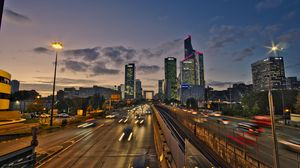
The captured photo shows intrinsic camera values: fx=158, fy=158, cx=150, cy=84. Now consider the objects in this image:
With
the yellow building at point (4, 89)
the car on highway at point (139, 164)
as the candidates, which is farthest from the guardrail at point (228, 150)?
the yellow building at point (4, 89)

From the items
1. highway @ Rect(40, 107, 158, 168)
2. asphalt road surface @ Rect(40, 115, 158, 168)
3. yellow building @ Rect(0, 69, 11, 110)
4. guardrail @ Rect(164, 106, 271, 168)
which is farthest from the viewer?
yellow building @ Rect(0, 69, 11, 110)

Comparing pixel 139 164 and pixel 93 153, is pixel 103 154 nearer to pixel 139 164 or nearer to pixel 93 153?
pixel 93 153

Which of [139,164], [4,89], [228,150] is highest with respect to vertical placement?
[4,89]

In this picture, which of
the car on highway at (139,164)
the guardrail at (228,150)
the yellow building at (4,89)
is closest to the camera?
the car on highway at (139,164)

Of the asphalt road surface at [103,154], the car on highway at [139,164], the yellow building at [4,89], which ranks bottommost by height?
the asphalt road surface at [103,154]

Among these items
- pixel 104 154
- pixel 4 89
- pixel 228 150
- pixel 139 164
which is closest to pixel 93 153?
pixel 104 154

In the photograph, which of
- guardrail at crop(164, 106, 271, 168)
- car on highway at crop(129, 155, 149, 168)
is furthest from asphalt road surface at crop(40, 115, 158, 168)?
guardrail at crop(164, 106, 271, 168)

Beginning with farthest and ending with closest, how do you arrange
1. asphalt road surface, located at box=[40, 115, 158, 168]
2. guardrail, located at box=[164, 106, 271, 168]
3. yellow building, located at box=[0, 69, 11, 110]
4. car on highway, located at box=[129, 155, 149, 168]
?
1. yellow building, located at box=[0, 69, 11, 110]
2. asphalt road surface, located at box=[40, 115, 158, 168]
3. guardrail, located at box=[164, 106, 271, 168]
4. car on highway, located at box=[129, 155, 149, 168]

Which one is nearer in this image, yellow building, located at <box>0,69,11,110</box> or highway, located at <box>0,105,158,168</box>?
highway, located at <box>0,105,158,168</box>

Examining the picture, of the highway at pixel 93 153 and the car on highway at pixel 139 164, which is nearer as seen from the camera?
the car on highway at pixel 139 164

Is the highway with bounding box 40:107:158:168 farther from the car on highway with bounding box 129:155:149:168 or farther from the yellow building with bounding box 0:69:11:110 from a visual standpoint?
the yellow building with bounding box 0:69:11:110

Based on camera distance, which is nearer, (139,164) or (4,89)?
(139,164)

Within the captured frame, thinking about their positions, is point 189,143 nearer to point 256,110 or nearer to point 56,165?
point 56,165

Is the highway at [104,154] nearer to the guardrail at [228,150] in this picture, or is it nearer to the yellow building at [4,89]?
the guardrail at [228,150]
